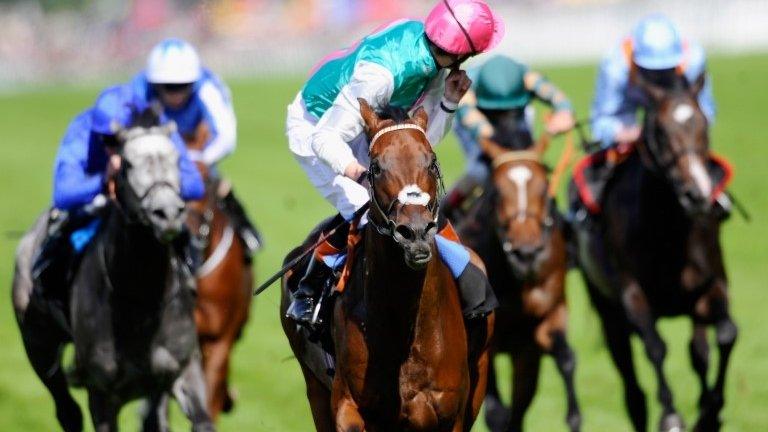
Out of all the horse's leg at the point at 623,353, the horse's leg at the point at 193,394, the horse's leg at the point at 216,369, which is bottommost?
the horse's leg at the point at 623,353

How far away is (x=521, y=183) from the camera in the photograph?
336 inches

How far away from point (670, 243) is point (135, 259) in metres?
2.91

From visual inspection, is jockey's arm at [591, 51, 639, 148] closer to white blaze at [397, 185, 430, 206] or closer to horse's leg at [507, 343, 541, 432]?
horse's leg at [507, 343, 541, 432]

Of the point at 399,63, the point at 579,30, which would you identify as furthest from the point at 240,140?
the point at 399,63

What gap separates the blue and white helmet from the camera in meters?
9.44

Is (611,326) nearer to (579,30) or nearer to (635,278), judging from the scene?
(635,278)

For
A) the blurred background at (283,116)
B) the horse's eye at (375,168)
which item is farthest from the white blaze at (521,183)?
the horse's eye at (375,168)

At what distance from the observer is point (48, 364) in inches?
349

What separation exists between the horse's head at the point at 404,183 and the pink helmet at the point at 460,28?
0.41 m

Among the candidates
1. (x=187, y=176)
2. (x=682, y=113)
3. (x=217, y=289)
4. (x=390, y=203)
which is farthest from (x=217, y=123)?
(x=390, y=203)

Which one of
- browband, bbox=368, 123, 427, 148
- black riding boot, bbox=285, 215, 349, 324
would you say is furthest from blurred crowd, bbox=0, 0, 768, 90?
browband, bbox=368, 123, 427, 148

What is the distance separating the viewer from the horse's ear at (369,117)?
560cm

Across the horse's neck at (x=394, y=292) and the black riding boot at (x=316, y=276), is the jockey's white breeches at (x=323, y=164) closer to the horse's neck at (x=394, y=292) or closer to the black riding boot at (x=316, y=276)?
the black riding boot at (x=316, y=276)

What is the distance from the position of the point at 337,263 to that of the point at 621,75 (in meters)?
4.01
